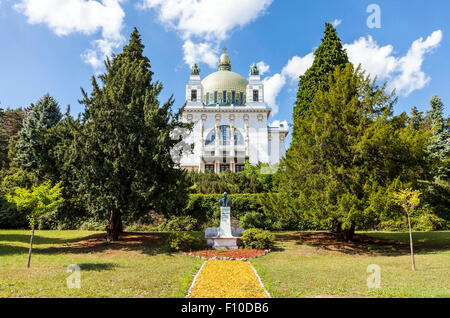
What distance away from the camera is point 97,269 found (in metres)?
9.69

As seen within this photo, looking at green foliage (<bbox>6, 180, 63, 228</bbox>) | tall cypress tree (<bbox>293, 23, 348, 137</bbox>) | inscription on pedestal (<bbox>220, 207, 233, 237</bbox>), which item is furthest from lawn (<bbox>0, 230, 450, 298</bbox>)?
tall cypress tree (<bbox>293, 23, 348, 137</bbox>)

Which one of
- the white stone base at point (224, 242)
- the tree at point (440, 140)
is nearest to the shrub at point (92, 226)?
the white stone base at point (224, 242)

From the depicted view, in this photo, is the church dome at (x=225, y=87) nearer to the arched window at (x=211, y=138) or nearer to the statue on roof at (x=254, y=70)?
the statue on roof at (x=254, y=70)

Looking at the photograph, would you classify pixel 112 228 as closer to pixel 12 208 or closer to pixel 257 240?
pixel 257 240

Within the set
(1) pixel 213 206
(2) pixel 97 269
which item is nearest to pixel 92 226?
(1) pixel 213 206

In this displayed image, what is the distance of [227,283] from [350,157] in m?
10.4

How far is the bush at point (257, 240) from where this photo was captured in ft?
46.6

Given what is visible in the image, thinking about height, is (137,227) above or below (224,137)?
below

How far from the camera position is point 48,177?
51.8 feet
